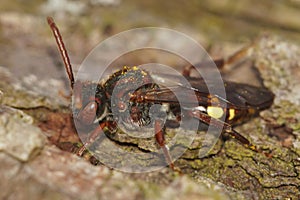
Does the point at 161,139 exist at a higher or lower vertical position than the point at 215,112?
lower

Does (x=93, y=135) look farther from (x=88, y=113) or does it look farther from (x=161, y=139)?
(x=161, y=139)

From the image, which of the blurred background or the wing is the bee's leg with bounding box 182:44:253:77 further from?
the wing

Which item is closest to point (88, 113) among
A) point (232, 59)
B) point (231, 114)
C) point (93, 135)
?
point (93, 135)

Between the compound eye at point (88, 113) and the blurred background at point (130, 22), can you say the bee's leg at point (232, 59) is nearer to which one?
the blurred background at point (130, 22)

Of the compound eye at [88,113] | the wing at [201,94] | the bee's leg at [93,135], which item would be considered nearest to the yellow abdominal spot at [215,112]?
the wing at [201,94]

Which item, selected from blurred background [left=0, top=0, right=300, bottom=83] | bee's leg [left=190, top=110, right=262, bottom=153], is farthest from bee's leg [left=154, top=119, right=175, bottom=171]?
blurred background [left=0, top=0, right=300, bottom=83]
